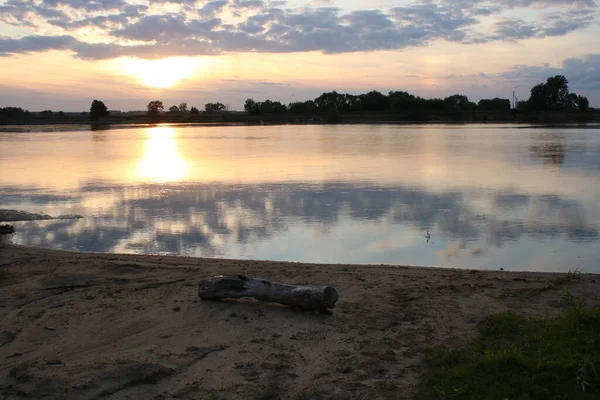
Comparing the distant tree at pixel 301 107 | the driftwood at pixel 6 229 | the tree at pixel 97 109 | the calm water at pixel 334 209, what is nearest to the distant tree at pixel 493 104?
the distant tree at pixel 301 107

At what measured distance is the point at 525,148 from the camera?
34.1 metres

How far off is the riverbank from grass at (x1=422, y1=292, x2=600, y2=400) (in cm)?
26

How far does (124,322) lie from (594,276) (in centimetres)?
633

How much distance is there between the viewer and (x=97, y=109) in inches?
5182

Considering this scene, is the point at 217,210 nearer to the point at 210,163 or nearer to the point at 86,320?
the point at 86,320

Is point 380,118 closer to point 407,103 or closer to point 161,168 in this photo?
point 407,103

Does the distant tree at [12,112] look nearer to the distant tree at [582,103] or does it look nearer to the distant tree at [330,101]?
the distant tree at [330,101]

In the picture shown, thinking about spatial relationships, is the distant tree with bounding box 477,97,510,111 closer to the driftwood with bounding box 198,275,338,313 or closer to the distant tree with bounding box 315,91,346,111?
the distant tree with bounding box 315,91,346,111

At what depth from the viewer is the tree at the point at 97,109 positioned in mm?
130175

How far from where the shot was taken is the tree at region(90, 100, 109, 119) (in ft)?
427

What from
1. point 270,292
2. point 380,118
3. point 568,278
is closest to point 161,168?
point 270,292

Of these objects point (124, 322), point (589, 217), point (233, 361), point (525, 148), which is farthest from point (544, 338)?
point (525, 148)

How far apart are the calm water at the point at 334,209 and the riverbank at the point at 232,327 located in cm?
167

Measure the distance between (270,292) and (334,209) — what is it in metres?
8.05
